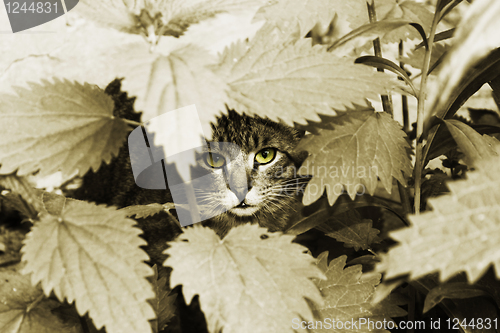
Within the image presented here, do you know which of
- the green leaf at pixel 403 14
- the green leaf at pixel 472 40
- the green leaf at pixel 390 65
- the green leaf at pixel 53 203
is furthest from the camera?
the green leaf at pixel 403 14

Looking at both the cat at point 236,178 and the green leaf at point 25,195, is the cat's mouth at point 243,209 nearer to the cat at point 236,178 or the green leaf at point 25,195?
the cat at point 236,178

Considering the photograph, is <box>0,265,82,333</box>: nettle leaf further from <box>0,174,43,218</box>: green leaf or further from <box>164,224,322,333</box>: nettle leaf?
<box>164,224,322,333</box>: nettle leaf

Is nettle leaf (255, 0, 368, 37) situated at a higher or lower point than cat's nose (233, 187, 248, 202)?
higher

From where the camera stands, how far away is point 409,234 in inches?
10.7

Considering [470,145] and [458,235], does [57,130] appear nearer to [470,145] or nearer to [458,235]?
[458,235]

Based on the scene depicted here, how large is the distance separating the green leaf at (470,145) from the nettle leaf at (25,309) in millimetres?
642

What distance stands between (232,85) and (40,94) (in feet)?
0.76

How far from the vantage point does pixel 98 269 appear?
340 mm

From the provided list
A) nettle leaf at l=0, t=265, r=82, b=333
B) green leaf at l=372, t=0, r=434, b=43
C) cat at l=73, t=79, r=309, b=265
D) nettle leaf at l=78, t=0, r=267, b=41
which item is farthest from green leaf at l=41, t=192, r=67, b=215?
green leaf at l=372, t=0, r=434, b=43

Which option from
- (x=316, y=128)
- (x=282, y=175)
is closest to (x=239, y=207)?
(x=282, y=175)

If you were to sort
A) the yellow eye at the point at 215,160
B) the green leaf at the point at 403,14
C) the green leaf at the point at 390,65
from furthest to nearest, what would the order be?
the yellow eye at the point at 215,160 → the green leaf at the point at 403,14 → the green leaf at the point at 390,65

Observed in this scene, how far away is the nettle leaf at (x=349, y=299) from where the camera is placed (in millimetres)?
503

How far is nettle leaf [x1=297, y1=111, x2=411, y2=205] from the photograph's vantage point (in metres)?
0.46

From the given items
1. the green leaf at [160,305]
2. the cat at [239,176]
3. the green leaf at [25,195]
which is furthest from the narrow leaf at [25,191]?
the cat at [239,176]
